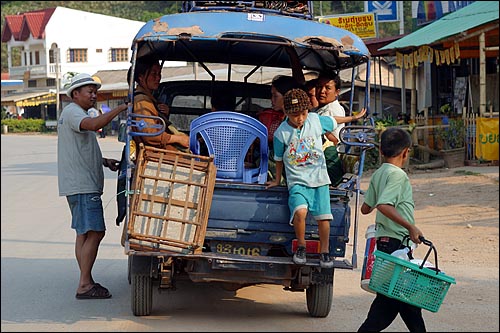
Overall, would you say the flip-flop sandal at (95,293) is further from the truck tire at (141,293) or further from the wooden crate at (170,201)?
the wooden crate at (170,201)

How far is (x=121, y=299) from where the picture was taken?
7.38 metres

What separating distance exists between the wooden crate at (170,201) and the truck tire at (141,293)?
510 mm

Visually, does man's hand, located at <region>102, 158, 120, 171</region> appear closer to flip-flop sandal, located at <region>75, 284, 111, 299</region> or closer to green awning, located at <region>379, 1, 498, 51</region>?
flip-flop sandal, located at <region>75, 284, 111, 299</region>

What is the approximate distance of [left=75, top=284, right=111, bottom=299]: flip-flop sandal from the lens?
7.36 m

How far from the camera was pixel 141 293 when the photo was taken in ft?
21.0

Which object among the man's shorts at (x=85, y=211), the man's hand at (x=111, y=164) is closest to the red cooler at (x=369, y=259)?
the man's shorts at (x=85, y=211)

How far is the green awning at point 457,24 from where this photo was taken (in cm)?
1711

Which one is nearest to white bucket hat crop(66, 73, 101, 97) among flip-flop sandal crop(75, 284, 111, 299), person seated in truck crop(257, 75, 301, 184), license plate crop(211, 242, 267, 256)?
person seated in truck crop(257, 75, 301, 184)

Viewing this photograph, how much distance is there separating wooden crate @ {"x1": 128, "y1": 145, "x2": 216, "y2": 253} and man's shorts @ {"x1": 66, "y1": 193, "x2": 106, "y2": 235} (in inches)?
56.0

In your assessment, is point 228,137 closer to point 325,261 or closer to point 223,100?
point 325,261

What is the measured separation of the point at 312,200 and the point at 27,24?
62.9 metres

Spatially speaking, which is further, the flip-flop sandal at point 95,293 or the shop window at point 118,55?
the shop window at point 118,55

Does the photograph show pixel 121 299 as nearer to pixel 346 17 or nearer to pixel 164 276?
pixel 164 276

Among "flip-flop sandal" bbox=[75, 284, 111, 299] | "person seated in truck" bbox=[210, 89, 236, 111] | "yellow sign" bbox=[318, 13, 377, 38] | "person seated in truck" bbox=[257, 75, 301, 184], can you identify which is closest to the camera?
"person seated in truck" bbox=[257, 75, 301, 184]
